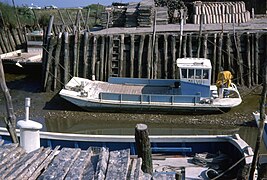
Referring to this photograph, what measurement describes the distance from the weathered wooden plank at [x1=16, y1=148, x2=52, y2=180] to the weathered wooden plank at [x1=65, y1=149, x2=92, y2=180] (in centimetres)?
48

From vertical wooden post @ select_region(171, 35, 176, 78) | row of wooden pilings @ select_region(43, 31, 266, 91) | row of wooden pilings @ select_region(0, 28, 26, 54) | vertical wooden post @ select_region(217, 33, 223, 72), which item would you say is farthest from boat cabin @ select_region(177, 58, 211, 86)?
row of wooden pilings @ select_region(0, 28, 26, 54)

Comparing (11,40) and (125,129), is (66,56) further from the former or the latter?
(11,40)

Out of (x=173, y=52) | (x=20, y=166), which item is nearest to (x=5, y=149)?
(x=20, y=166)

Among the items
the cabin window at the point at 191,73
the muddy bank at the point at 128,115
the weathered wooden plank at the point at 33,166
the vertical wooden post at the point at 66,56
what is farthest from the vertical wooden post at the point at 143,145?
the vertical wooden post at the point at 66,56

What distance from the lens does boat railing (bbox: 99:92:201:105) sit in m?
20.6

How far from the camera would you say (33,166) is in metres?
5.78

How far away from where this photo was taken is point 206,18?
31.1m

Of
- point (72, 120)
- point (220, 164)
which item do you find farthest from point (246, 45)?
point (220, 164)

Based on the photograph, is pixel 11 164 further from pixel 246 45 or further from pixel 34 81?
pixel 34 81

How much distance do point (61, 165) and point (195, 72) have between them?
15.2 m

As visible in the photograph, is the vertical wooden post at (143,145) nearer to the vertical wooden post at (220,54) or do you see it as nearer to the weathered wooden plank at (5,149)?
the weathered wooden plank at (5,149)

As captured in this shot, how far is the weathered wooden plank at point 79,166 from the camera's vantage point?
17.9 ft

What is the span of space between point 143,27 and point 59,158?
23.6 m

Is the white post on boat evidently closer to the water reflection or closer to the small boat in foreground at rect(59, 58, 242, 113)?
the water reflection
